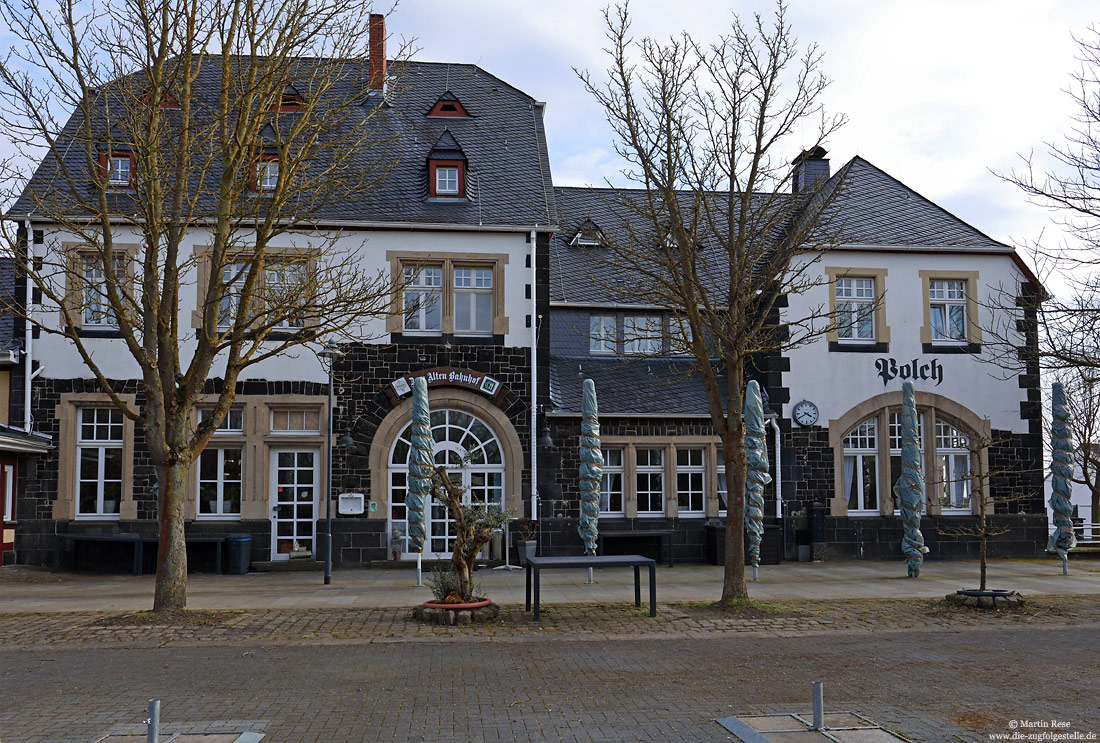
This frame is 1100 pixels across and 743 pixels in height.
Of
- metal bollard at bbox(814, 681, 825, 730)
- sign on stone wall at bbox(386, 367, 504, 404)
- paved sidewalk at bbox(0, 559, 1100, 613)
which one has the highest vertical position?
sign on stone wall at bbox(386, 367, 504, 404)

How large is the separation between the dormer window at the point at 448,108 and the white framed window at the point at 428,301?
4798 millimetres

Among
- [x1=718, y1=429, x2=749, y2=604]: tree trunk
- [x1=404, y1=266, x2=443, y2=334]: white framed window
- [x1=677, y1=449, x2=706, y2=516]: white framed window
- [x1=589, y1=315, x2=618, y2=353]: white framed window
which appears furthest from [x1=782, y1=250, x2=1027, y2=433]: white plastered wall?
[x1=718, y1=429, x2=749, y2=604]: tree trunk

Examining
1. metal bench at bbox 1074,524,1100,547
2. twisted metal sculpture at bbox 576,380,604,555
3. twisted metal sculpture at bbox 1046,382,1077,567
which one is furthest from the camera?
metal bench at bbox 1074,524,1100,547

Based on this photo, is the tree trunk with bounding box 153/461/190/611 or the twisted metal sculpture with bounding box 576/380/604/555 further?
the twisted metal sculpture with bounding box 576/380/604/555

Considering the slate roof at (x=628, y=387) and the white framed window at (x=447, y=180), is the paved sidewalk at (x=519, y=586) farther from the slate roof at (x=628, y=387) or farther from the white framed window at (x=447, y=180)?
the white framed window at (x=447, y=180)

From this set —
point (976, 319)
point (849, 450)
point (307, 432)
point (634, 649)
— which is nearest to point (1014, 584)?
point (849, 450)

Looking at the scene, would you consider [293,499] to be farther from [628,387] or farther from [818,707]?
[818,707]

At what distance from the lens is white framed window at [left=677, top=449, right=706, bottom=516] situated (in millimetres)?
21141

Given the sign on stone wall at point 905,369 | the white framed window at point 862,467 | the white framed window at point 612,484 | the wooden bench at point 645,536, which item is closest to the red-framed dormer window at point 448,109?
the white framed window at point 612,484

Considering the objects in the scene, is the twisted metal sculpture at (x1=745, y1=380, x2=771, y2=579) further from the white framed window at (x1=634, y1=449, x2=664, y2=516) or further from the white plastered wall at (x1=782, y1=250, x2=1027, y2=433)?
the white plastered wall at (x1=782, y1=250, x2=1027, y2=433)

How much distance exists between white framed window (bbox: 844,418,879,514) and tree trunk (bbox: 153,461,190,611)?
14.3 meters

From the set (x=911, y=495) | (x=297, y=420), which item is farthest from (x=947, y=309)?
(x=297, y=420)

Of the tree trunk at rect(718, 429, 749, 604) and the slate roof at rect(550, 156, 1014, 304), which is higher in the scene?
the slate roof at rect(550, 156, 1014, 304)

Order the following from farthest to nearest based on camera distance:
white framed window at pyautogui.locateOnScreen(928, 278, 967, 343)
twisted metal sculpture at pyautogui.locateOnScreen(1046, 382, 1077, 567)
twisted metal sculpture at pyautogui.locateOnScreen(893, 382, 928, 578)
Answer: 1. white framed window at pyautogui.locateOnScreen(928, 278, 967, 343)
2. twisted metal sculpture at pyautogui.locateOnScreen(1046, 382, 1077, 567)
3. twisted metal sculpture at pyautogui.locateOnScreen(893, 382, 928, 578)
